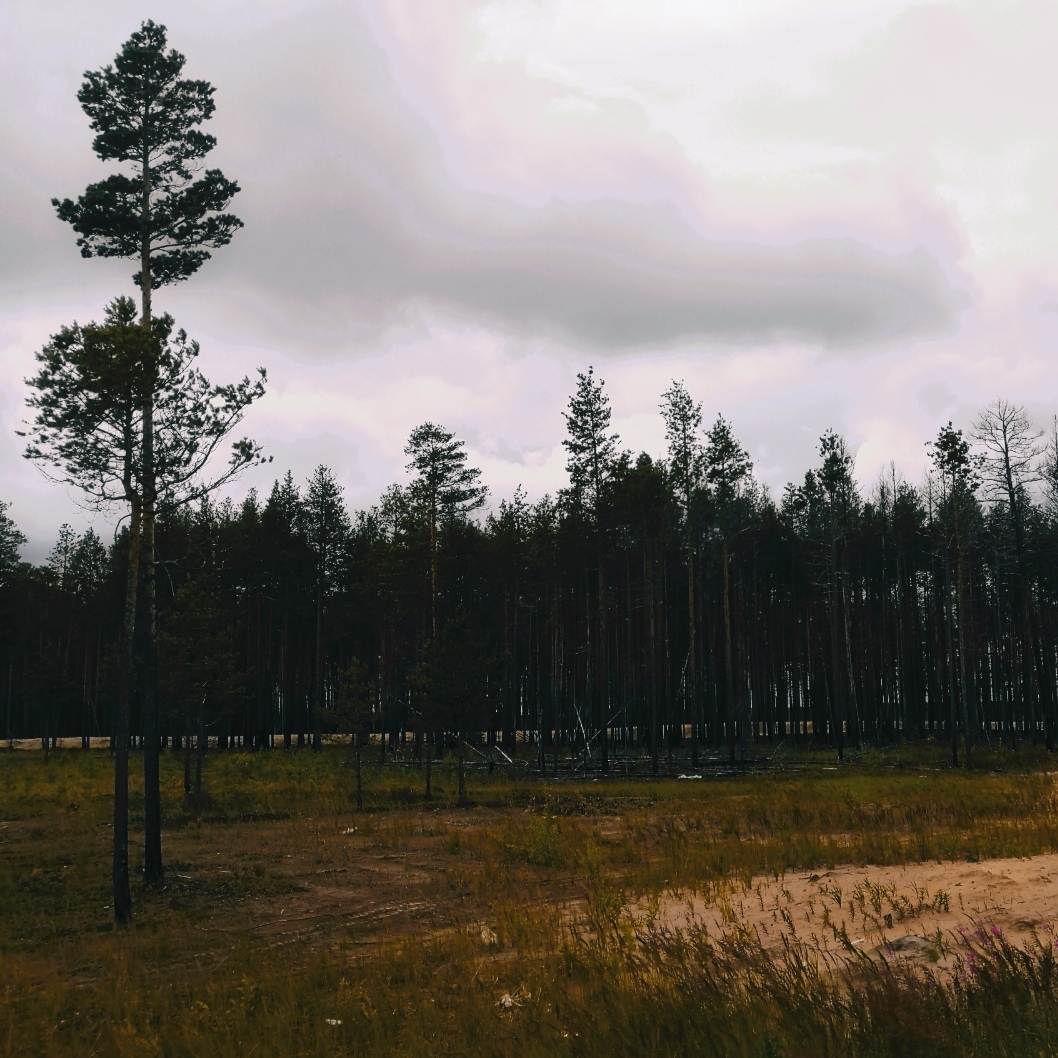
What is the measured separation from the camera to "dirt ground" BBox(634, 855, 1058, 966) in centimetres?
852

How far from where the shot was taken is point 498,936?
440 inches

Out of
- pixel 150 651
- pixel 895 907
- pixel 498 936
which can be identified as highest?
A: pixel 150 651

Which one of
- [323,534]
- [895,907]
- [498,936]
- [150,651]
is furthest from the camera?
[323,534]

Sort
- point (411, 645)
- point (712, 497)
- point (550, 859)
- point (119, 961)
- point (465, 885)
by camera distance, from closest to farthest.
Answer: point (119, 961)
point (465, 885)
point (550, 859)
point (712, 497)
point (411, 645)

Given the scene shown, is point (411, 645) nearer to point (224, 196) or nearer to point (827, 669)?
point (827, 669)

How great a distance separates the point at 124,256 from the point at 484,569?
3971 cm

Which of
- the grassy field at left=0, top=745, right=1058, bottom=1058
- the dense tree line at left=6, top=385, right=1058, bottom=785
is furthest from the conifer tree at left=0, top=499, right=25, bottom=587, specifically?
the grassy field at left=0, top=745, right=1058, bottom=1058

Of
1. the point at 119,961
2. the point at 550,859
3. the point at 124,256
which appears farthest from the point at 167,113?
the point at 550,859

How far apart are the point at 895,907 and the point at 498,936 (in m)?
5.17

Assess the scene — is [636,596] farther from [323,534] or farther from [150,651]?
[150,651]

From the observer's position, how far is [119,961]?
11180 mm

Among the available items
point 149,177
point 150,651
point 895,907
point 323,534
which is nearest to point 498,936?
point 895,907

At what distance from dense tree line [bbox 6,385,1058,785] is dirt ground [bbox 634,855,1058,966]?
2418 cm

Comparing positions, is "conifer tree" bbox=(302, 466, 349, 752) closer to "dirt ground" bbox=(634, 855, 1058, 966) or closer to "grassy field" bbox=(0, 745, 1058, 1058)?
"grassy field" bbox=(0, 745, 1058, 1058)
